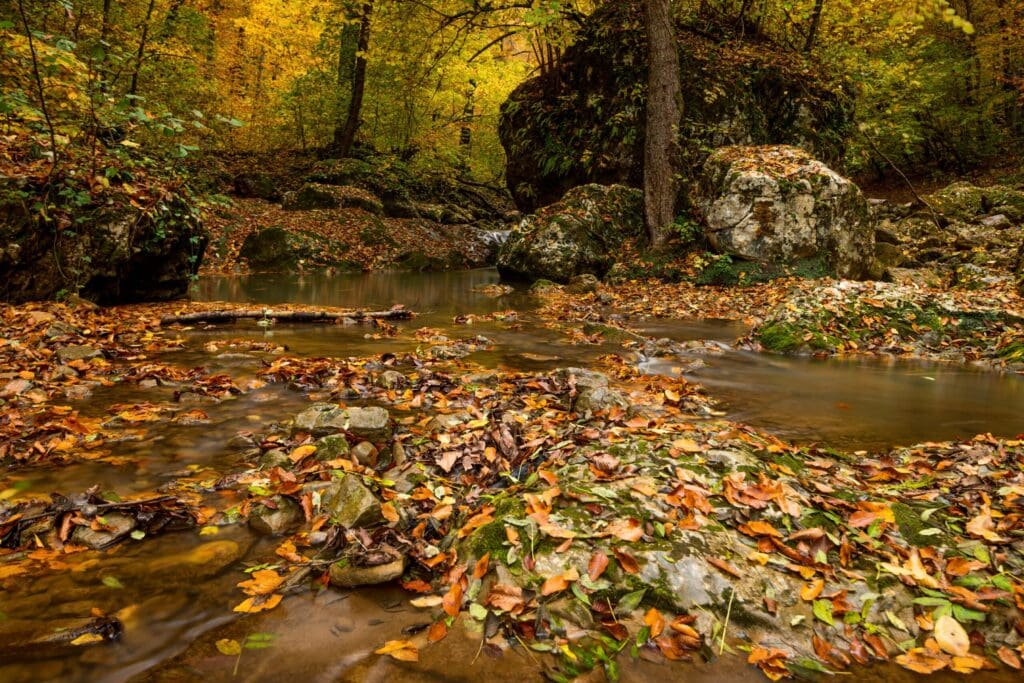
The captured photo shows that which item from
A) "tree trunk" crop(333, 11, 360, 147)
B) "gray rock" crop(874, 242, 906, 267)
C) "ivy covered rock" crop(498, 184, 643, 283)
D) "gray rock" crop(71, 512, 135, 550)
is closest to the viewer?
"gray rock" crop(71, 512, 135, 550)

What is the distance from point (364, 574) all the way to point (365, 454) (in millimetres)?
1210

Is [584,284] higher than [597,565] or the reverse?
higher

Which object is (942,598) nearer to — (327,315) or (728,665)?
(728,665)

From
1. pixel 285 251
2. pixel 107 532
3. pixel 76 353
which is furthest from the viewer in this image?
pixel 285 251

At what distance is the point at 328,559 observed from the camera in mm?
2316

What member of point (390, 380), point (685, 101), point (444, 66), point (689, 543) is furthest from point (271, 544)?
point (444, 66)

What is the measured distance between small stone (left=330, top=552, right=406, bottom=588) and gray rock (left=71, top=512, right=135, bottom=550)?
104 centimetres

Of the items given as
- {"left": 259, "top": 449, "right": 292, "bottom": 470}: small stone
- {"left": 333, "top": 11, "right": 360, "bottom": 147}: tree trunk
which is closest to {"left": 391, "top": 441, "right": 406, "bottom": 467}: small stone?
{"left": 259, "top": 449, "right": 292, "bottom": 470}: small stone

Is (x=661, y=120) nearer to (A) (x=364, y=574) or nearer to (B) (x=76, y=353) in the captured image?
(B) (x=76, y=353)

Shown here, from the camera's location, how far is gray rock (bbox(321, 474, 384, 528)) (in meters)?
2.49

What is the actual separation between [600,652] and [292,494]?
173 cm

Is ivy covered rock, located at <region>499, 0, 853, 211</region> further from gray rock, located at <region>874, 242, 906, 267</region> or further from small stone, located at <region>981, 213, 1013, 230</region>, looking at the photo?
small stone, located at <region>981, 213, 1013, 230</region>

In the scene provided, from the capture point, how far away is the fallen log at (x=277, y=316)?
743 centimetres

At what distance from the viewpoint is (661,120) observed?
1259 centimetres
